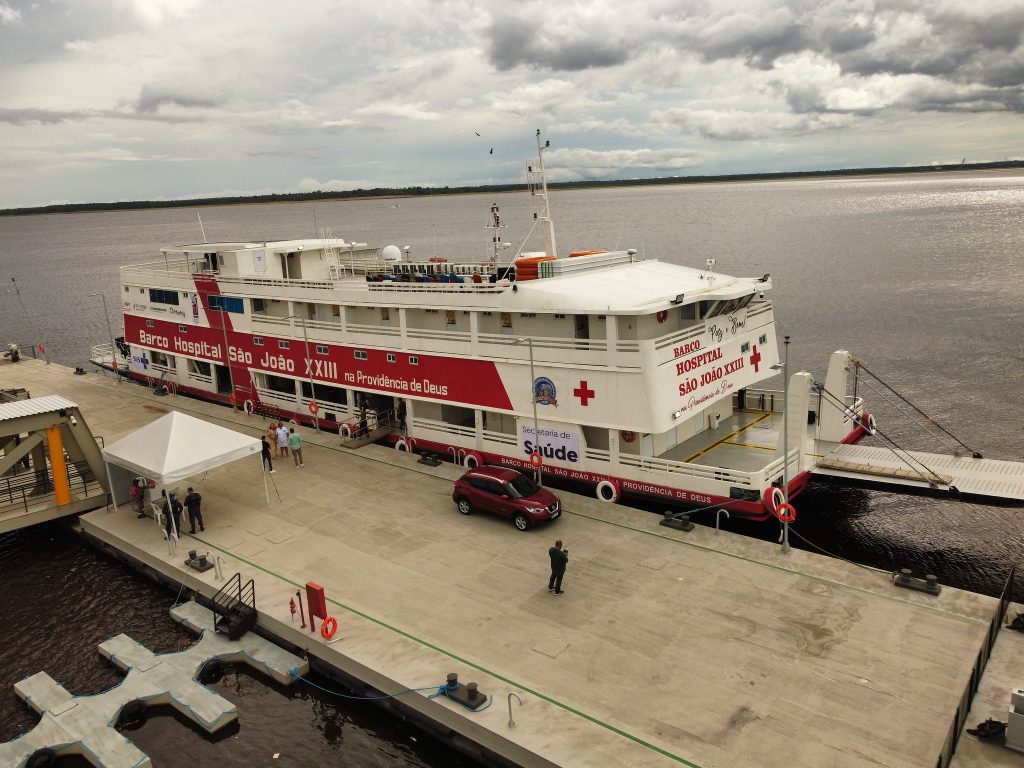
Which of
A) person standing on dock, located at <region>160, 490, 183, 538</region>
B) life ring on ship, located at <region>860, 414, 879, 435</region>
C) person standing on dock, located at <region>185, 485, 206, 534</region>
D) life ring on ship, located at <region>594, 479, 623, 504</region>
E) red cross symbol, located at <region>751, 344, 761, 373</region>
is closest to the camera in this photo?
person standing on dock, located at <region>160, 490, 183, 538</region>

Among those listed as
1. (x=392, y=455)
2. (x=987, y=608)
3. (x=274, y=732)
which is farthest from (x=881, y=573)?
(x=392, y=455)

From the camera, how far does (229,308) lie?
31.6m

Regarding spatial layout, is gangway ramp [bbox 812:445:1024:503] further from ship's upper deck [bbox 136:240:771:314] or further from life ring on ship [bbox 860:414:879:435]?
ship's upper deck [bbox 136:240:771:314]

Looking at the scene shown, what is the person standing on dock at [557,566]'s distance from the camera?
1539 cm

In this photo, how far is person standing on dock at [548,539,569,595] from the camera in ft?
50.5

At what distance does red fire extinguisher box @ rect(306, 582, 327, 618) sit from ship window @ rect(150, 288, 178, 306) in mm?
23901

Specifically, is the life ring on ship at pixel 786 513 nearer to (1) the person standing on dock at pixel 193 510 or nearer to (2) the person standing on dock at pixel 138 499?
(1) the person standing on dock at pixel 193 510

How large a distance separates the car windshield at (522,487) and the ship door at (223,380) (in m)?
19.7

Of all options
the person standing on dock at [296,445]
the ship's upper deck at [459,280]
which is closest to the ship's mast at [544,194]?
the ship's upper deck at [459,280]

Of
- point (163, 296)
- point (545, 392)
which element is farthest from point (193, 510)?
point (163, 296)

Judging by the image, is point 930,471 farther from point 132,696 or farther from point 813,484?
point 132,696

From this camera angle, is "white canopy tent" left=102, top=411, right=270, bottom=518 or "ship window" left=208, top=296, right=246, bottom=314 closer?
"white canopy tent" left=102, top=411, right=270, bottom=518

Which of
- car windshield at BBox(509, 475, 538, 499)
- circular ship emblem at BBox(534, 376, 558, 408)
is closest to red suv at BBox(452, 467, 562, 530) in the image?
car windshield at BBox(509, 475, 538, 499)

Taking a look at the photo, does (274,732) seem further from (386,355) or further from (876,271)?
(876,271)
